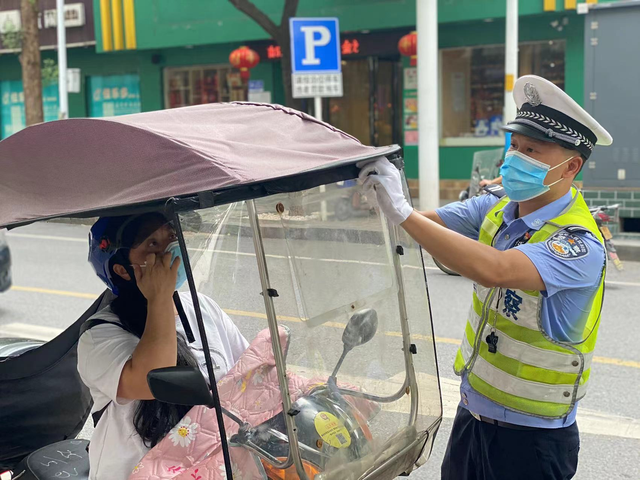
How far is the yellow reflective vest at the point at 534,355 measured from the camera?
2.37 m

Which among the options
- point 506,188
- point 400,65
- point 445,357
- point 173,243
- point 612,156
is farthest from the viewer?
point 400,65

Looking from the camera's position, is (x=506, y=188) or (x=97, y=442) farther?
(x=506, y=188)

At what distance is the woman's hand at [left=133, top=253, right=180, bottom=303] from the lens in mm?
2143

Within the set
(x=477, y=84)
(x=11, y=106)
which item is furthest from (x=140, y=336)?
(x=11, y=106)

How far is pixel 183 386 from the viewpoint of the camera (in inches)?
74.3

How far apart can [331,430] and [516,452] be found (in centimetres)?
70

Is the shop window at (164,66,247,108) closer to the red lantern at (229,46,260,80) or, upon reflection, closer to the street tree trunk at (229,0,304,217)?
the red lantern at (229,46,260,80)

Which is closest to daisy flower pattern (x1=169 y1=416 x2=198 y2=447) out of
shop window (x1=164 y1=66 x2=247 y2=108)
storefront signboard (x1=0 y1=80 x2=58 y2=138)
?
shop window (x1=164 y1=66 x2=247 y2=108)

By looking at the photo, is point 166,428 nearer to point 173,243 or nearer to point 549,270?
point 173,243

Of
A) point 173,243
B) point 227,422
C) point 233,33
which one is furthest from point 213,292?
point 233,33

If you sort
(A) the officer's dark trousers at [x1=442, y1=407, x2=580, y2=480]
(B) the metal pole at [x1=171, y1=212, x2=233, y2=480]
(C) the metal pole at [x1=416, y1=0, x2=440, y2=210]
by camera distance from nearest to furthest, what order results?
(B) the metal pole at [x1=171, y1=212, x2=233, y2=480]
(A) the officer's dark trousers at [x1=442, y1=407, x2=580, y2=480]
(C) the metal pole at [x1=416, y1=0, x2=440, y2=210]

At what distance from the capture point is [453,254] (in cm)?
227

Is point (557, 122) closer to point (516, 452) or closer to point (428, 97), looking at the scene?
point (516, 452)

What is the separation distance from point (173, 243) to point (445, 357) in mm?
4010
